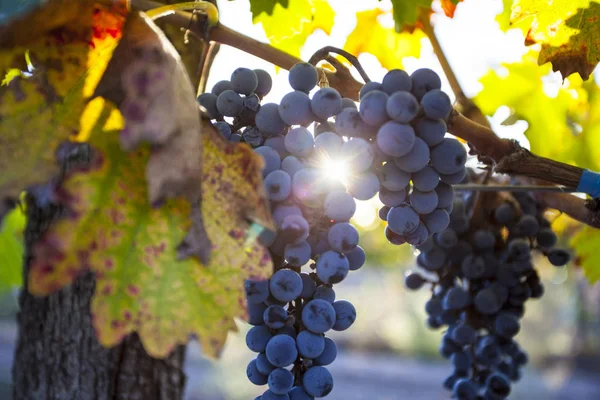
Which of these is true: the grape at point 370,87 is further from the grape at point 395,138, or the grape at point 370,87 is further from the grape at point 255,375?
the grape at point 255,375

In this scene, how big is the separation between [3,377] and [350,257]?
746cm

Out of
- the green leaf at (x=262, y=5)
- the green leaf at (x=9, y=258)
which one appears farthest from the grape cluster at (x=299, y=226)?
the green leaf at (x=9, y=258)

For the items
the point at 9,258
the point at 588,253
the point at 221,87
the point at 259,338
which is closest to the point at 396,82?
the point at 221,87

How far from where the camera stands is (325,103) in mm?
600

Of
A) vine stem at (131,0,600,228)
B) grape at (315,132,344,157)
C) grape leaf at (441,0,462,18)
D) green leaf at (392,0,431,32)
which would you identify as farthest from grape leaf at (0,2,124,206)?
grape leaf at (441,0,462,18)

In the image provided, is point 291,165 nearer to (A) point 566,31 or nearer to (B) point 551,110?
(A) point 566,31

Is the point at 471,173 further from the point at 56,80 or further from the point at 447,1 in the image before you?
the point at 56,80

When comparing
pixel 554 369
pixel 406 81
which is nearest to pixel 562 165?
pixel 406 81

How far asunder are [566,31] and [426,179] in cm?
36

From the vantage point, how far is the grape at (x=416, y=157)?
59cm

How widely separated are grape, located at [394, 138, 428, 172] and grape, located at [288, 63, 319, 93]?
14 centimetres

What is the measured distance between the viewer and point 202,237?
0.49m

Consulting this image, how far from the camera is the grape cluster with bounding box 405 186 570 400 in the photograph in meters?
1.06

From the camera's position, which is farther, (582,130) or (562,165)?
(582,130)
